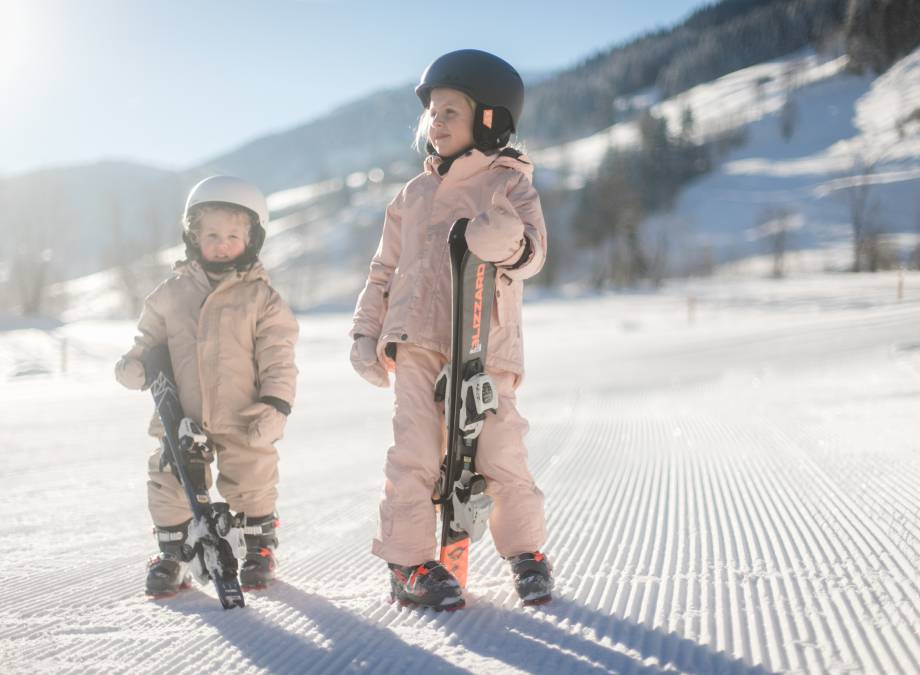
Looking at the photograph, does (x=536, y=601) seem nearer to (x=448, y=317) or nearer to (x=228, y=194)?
(x=448, y=317)

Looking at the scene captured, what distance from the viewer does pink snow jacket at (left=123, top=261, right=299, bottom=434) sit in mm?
2531

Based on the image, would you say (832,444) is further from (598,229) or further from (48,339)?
(598,229)

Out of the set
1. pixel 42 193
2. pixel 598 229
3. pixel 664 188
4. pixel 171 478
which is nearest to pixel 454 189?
pixel 171 478

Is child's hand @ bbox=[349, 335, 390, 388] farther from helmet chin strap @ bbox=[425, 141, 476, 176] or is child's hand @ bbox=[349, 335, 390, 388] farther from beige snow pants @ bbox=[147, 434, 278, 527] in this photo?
helmet chin strap @ bbox=[425, 141, 476, 176]

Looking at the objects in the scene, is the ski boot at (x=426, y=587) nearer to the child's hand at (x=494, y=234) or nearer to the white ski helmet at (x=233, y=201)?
the child's hand at (x=494, y=234)

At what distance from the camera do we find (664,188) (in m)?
61.5

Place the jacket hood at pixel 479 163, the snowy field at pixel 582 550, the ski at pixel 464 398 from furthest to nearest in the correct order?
the jacket hood at pixel 479 163 → the ski at pixel 464 398 → the snowy field at pixel 582 550

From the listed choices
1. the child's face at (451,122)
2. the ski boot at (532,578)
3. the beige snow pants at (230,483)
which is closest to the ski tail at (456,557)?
the ski boot at (532,578)

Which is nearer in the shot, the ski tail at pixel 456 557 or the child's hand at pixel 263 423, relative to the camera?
the ski tail at pixel 456 557

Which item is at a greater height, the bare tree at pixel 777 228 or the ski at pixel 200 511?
the bare tree at pixel 777 228

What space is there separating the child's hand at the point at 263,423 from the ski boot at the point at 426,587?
637 millimetres

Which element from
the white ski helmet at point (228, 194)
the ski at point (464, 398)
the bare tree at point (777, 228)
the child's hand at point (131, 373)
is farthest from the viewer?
the bare tree at point (777, 228)

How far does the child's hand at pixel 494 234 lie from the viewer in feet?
6.88

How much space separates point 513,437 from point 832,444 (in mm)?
2948
